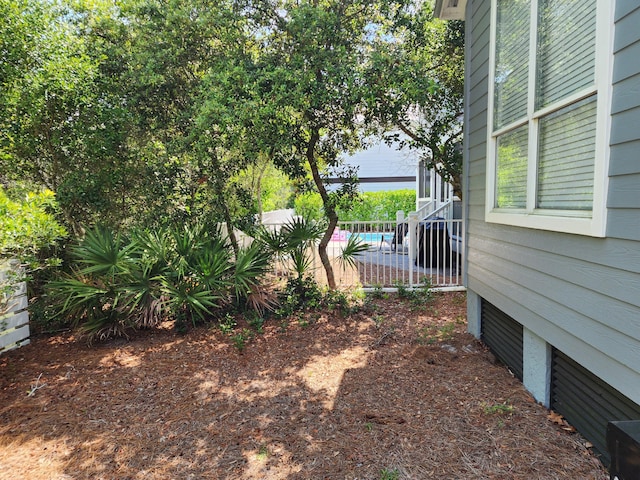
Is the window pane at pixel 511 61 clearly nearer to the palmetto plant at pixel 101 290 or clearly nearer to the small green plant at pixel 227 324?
the small green plant at pixel 227 324

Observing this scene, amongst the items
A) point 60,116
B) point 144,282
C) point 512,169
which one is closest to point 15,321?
point 144,282

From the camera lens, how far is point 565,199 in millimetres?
2721

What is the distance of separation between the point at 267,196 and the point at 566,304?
1263 cm

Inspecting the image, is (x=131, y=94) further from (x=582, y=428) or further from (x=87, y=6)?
(x=582, y=428)

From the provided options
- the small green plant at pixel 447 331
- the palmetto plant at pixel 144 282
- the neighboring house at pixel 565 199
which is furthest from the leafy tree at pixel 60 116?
the small green plant at pixel 447 331

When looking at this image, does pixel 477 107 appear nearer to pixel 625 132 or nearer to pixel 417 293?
pixel 625 132

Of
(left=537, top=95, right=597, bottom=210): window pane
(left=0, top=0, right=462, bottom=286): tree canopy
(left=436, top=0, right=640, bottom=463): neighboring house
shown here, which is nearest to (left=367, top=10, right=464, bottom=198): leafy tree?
(left=0, top=0, right=462, bottom=286): tree canopy

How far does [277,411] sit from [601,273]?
270cm

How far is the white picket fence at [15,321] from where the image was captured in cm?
468

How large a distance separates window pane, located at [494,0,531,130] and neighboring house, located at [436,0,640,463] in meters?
0.01

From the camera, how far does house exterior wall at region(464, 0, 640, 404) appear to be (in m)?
2.07

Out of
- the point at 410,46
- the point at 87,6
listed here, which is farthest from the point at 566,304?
the point at 87,6

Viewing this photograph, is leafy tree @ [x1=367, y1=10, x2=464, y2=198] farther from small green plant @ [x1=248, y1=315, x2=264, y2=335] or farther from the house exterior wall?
small green plant @ [x1=248, y1=315, x2=264, y2=335]

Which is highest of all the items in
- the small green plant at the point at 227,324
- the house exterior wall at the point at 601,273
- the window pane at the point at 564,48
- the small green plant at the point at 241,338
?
the window pane at the point at 564,48
